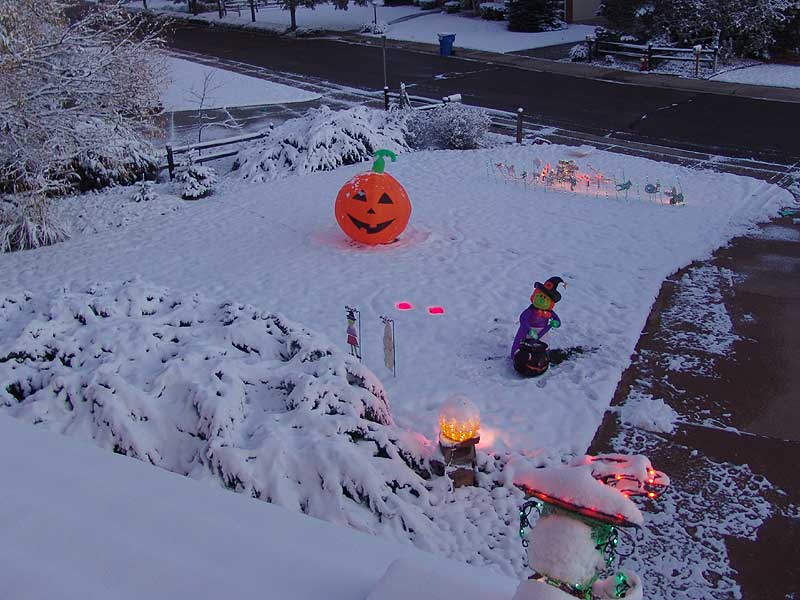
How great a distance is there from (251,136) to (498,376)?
11479 mm

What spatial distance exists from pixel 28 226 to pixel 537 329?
9.18 metres

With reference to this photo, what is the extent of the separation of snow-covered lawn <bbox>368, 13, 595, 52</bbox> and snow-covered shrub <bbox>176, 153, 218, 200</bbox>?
66.7 feet

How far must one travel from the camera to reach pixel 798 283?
11375 millimetres

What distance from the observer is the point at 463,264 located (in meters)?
11.9

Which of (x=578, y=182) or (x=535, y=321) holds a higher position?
(x=578, y=182)

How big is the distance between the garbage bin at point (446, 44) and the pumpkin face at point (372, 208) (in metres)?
22.0

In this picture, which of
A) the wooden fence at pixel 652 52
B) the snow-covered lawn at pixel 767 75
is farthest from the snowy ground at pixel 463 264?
the wooden fence at pixel 652 52

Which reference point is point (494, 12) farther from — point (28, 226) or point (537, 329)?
point (537, 329)

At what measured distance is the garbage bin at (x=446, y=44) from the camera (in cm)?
3228

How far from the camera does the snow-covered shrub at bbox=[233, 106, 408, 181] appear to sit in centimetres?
1664

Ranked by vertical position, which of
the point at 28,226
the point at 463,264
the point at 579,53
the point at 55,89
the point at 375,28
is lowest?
the point at 463,264

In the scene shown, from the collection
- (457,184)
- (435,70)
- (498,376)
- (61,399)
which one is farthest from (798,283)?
(435,70)

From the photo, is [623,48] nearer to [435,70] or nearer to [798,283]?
[435,70]

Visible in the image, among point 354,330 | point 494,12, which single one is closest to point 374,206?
point 354,330
